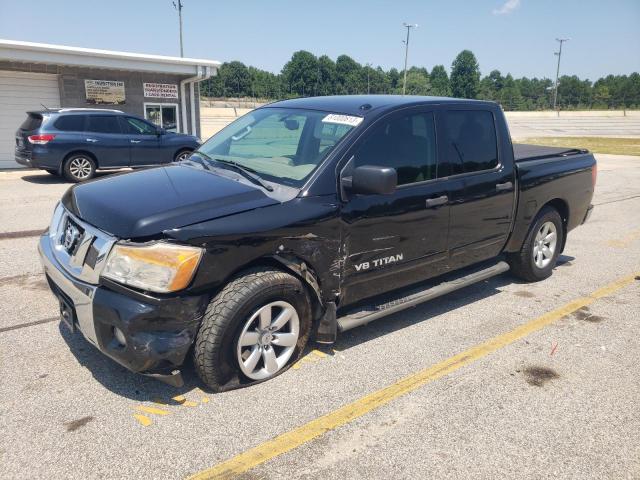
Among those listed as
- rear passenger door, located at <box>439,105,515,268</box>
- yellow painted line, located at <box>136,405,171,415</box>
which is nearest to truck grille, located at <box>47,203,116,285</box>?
yellow painted line, located at <box>136,405,171,415</box>

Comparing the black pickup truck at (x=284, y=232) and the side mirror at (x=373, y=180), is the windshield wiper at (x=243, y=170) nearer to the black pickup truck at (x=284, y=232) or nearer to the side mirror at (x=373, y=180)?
the black pickup truck at (x=284, y=232)

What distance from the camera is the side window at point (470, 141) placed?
4406mm

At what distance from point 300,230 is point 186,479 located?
5.09ft

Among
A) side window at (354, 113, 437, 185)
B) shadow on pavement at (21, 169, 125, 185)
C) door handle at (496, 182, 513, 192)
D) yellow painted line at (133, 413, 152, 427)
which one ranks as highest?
side window at (354, 113, 437, 185)

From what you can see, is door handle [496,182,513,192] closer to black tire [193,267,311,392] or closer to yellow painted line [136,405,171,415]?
black tire [193,267,311,392]

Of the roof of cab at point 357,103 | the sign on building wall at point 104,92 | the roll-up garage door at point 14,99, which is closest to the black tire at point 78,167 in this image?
the roll-up garage door at point 14,99

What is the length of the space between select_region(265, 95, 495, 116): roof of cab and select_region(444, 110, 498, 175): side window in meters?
0.15

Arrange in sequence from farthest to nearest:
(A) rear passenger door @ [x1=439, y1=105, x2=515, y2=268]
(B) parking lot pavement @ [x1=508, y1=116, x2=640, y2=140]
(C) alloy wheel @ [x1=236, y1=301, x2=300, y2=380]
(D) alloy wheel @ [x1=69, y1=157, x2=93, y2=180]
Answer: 1. (B) parking lot pavement @ [x1=508, y1=116, x2=640, y2=140]
2. (D) alloy wheel @ [x1=69, y1=157, x2=93, y2=180]
3. (A) rear passenger door @ [x1=439, y1=105, x2=515, y2=268]
4. (C) alloy wheel @ [x1=236, y1=301, x2=300, y2=380]

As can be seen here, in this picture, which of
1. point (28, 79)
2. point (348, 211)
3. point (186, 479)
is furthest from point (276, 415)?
point (28, 79)

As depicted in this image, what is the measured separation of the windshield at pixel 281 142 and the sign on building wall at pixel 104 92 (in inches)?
559

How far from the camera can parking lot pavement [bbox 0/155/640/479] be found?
270 cm

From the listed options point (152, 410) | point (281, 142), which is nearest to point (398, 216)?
point (281, 142)

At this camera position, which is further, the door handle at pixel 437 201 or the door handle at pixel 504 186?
the door handle at pixel 504 186

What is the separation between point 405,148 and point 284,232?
1.34 m
